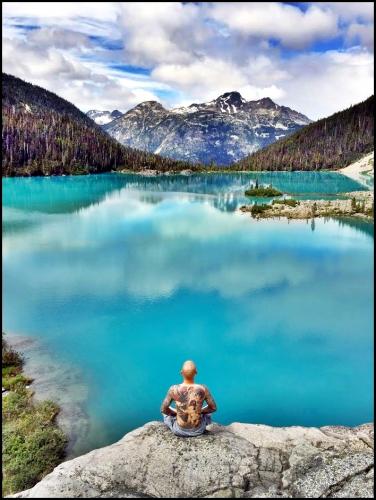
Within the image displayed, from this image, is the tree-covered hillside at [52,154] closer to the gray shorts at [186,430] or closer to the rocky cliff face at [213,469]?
the gray shorts at [186,430]

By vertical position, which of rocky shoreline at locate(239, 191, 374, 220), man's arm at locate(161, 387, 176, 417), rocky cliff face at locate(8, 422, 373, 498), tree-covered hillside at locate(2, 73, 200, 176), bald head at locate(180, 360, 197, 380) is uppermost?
tree-covered hillside at locate(2, 73, 200, 176)

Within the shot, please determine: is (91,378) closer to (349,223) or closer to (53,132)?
(349,223)

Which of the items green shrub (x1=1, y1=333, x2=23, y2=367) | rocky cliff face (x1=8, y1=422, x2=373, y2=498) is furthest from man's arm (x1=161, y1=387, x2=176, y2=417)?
green shrub (x1=1, y1=333, x2=23, y2=367)

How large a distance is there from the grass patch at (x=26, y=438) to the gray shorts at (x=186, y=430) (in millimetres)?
3995

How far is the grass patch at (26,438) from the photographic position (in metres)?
10.6

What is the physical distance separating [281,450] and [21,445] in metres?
7.07

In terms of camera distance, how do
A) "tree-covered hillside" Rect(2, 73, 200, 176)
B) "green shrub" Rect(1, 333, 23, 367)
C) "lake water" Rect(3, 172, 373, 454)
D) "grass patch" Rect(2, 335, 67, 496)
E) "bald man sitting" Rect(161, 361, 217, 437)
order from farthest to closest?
1. "tree-covered hillside" Rect(2, 73, 200, 176)
2. "green shrub" Rect(1, 333, 23, 367)
3. "lake water" Rect(3, 172, 373, 454)
4. "grass patch" Rect(2, 335, 67, 496)
5. "bald man sitting" Rect(161, 361, 217, 437)

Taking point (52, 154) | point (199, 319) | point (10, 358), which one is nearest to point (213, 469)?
point (10, 358)

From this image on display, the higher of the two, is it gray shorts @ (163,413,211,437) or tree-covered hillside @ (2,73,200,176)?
tree-covered hillside @ (2,73,200,176)

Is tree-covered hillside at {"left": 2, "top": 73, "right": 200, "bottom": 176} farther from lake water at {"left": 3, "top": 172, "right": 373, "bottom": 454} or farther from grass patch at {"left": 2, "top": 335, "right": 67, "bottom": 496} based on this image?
grass patch at {"left": 2, "top": 335, "right": 67, "bottom": 496}

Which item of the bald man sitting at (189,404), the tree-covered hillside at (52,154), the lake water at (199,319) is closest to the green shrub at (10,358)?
the lake water at (199,319)

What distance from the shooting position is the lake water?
1512 cm

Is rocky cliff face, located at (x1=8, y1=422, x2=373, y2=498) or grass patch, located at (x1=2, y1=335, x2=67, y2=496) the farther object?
grass patch, located at (x1=2, y1=335, x2=67, y2=496)

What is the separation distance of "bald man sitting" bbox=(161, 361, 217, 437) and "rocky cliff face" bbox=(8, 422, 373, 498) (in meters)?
0.21
